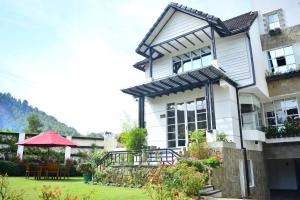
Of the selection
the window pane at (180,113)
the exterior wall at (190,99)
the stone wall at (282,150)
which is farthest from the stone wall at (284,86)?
the window pane at (180,113)

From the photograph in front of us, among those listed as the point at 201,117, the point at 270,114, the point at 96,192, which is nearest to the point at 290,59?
the point at 270,114

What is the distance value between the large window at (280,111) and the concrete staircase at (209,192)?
913cm

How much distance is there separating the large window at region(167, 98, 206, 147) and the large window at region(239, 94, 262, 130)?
2.37 m

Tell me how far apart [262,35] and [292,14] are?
7.25 ft

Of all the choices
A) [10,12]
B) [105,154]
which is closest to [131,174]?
[105,154]

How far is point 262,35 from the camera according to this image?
1789cm

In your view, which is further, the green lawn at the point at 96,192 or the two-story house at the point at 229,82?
the two-story house at the point at 229,82

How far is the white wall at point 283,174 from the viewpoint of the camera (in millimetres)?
18672

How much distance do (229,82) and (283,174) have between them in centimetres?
1040

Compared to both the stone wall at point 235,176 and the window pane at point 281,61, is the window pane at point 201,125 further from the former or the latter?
the window pane at point 281,61

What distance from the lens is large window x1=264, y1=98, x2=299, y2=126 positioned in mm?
15969

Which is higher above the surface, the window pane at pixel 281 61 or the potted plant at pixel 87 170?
the window pane at pixel 281 61

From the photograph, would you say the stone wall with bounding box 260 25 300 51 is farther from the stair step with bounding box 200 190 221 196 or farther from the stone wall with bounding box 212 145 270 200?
the stair step with bounding box 200 190 221 196

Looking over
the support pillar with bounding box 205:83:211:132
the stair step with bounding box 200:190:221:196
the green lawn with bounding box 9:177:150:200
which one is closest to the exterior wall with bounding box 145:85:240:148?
the support pillar with bounding box 205:83:211:132
